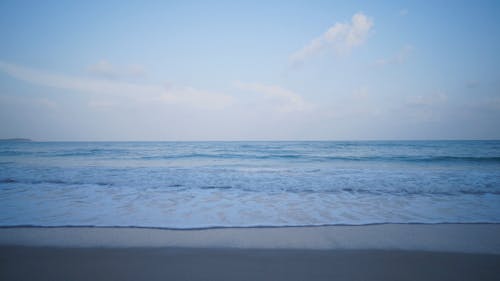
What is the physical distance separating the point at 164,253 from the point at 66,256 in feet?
4.26

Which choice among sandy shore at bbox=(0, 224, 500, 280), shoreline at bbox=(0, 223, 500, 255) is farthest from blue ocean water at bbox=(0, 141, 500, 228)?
sandy shore at bbox=(0, 224, 500, 280)

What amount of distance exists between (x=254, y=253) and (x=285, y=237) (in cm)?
79

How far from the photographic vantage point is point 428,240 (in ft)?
11.8

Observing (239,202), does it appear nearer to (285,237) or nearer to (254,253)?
(285,237)

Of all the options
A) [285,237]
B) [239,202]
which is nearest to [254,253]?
[285,237]

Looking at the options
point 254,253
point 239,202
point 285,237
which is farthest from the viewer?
point 239,202

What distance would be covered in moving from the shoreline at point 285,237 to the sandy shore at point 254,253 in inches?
0.6

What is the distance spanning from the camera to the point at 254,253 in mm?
3096

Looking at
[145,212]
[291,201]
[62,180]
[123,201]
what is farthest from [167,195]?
[62,180]

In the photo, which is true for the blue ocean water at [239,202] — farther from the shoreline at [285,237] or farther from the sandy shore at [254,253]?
the sandy shore at [254,253]

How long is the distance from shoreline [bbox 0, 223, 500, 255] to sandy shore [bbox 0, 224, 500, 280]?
0.05 feet

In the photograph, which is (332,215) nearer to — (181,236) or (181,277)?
(181,236)

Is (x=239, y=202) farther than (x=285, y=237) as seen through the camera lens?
Yes

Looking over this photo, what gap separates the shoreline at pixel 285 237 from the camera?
11.0ft
